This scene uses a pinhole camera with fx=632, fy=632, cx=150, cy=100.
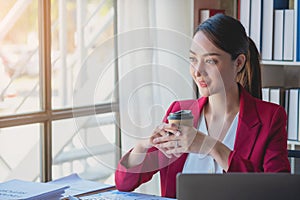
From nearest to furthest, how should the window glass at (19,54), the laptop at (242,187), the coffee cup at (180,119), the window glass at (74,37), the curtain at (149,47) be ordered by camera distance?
the laptop at (242,187) → the coffee cup at (180,119) → the curtain at (149,47) → the window glass at (19,54) → the window glass at (74,37)

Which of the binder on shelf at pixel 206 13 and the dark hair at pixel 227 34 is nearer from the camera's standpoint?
the dark hair at pixel 227 34

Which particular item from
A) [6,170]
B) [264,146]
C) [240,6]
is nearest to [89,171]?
[6,170]

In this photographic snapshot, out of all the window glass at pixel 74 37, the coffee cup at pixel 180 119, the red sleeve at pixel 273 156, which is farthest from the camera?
the window glass at pixel 74 37

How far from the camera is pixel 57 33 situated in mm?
3266

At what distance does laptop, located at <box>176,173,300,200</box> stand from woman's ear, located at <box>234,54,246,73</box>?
824mm

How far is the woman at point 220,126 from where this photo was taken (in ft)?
6.78

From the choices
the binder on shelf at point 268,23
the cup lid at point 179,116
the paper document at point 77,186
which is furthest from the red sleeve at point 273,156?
the binder on shelf at point 268,23

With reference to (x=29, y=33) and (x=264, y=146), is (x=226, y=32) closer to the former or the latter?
(x=264, y=146)

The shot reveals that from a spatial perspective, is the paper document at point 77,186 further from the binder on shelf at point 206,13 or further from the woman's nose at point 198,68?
the binder on shelf at point 206,13

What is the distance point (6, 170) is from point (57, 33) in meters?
0.75

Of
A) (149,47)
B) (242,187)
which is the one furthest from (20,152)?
(242,187)

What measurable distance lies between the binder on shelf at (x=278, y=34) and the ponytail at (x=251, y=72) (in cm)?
79

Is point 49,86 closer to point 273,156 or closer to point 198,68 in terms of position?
point 198,68

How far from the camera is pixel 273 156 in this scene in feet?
7.08
